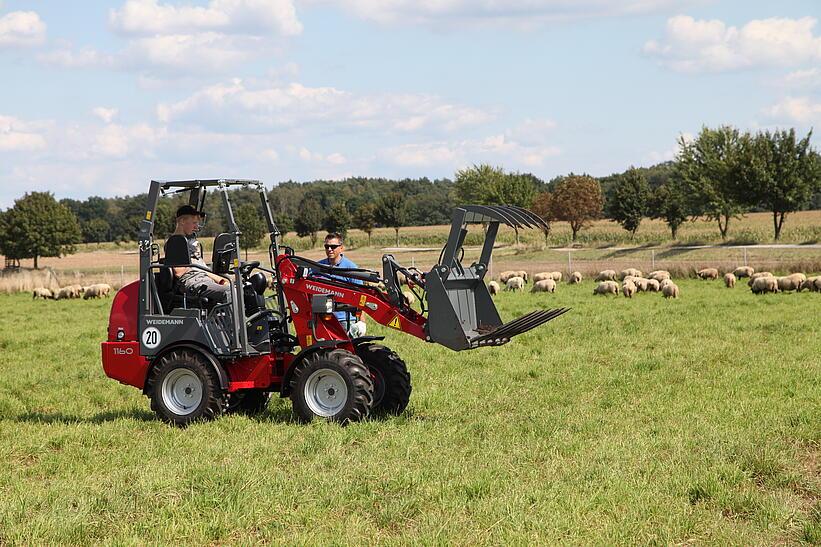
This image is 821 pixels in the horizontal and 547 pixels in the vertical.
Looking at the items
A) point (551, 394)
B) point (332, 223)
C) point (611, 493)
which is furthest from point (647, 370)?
point (332, 223)

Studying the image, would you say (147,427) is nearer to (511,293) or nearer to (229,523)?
(229,523)

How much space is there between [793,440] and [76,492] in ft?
21.1

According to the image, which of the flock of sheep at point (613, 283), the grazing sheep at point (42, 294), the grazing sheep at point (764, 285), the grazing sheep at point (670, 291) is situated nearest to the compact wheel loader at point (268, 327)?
the grazing sheep at point (670, 291)

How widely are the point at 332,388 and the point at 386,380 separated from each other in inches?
27.4

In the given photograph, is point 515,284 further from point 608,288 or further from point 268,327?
point 268,327

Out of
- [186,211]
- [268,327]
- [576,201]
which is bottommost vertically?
[268,327]

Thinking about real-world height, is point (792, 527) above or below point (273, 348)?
below

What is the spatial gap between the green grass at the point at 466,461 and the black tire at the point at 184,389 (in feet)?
0.80

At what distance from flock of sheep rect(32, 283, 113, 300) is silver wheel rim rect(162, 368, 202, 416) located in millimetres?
26450

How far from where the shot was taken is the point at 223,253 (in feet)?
34.4

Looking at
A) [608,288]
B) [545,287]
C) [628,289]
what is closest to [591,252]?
[545,287]

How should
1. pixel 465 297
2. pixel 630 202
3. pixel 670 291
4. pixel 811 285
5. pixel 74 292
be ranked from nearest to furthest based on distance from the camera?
1. pixel 465 297
2. pixel 670 291
3. pixel 811 285
4. pixel 74 292
5. pixel 630 202

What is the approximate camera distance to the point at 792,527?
655cm

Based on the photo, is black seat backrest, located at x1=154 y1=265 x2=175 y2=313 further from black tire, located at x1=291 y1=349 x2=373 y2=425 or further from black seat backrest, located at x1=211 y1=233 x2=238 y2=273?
black tire, located at x1=291 y1=349 x2=373 y2=425
